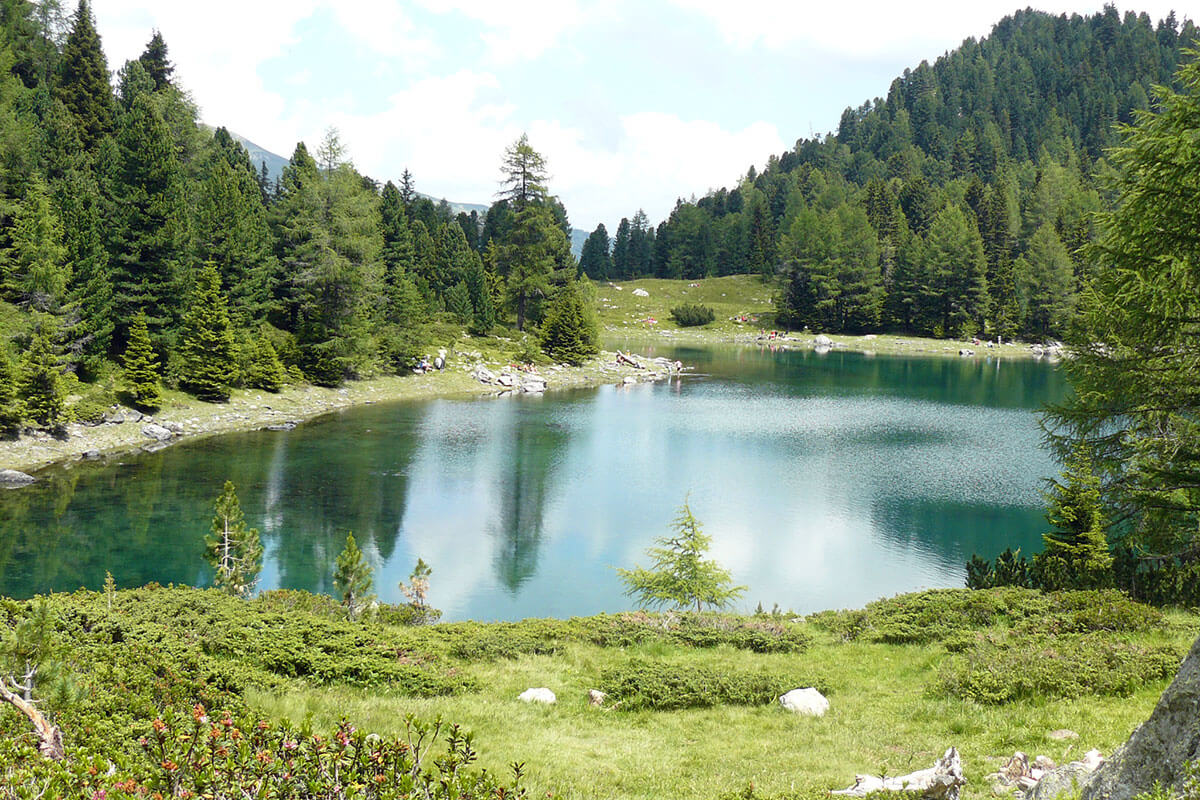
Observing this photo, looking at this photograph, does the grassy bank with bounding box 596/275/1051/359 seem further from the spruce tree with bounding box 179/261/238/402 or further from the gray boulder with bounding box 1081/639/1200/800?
the gray boulder with bounding box 1081/639/1200/800

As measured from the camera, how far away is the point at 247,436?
41.2 metres

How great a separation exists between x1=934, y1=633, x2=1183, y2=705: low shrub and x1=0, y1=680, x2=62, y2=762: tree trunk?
34.3 ft

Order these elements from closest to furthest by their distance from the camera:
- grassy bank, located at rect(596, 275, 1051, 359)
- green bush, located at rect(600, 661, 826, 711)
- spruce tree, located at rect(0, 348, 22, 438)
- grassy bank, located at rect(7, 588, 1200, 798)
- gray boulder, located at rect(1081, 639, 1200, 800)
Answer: gray boulder, located at rect(1081, 639, 1200, 800) → grassy bank, located at rect(7, 588, 1200, 798) → green bush, located at rect(600, 661, 826, 711) → spruce tree, located at rect(0, 348, 22, 438) → grassy bank, located at rect(596, 275, 1051, 359)

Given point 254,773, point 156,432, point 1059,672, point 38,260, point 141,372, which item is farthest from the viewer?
point 141,372

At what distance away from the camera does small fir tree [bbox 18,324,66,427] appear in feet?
111

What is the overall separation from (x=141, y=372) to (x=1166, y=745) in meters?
44.8

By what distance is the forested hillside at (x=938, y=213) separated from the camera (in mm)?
107562

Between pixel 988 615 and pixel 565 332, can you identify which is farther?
pixel 565 332

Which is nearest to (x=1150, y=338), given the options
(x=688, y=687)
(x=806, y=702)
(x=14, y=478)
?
(x=806, y=702)

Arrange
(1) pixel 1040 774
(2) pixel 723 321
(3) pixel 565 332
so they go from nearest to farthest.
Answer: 1. (1) pixel 1040 774
2. (3) pixel 565 332
3. (2) pixel 723 321

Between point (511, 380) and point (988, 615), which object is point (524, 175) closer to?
point (511, 380)

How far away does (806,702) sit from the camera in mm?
11273

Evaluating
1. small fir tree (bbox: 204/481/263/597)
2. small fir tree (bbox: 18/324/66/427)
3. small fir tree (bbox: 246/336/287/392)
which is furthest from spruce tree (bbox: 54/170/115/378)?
small fir tree (bbox: 204/481/263/597)

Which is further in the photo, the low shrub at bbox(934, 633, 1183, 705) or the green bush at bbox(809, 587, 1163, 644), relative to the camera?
the green bush at bbox(809, 587, 1163, 644)
